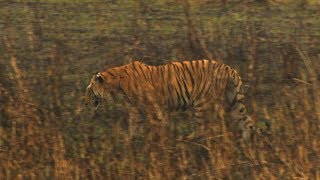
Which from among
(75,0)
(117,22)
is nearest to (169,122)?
(117,22)

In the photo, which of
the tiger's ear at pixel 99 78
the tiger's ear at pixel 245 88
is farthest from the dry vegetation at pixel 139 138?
the tiger's ear at pixel 99 78

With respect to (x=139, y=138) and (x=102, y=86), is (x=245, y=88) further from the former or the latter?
(x=139, y=138)

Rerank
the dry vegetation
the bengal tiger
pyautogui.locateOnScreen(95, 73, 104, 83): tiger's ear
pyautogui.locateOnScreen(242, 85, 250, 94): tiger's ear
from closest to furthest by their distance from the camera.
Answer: the dry vegetation → pyautogui.locateOnScreen(242, 85, 250, 94): tiger's ear → the bengal tiger → pyautogui.locateOnScreen(95, 73, 104, 83): tiger's ear

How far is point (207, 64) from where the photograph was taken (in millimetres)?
5629

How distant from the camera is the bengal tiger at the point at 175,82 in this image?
5.55m

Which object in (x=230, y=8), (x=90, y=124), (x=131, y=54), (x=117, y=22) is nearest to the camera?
(x=90, y=124)

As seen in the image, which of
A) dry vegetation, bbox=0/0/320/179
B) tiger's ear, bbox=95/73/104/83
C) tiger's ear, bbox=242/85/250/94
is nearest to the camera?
dry vegetation, bbox=0/0/320/179

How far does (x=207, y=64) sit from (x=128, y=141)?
190 centimetres

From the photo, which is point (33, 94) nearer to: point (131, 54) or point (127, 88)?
point (127, 88)

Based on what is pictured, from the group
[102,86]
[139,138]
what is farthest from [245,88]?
[139,138]

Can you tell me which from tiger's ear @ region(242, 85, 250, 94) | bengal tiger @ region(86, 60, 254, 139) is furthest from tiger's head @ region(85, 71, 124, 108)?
tiger's ear @ region(242, 85, 250, 94)

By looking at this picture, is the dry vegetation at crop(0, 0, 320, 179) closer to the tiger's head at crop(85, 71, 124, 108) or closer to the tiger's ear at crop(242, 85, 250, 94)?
the tiger's ear at crop(242, 85, 250, 94)

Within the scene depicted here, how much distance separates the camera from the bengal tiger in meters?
5.55

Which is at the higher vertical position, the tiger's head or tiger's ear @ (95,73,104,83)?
tiger's ear @ (95,73,104,83)
